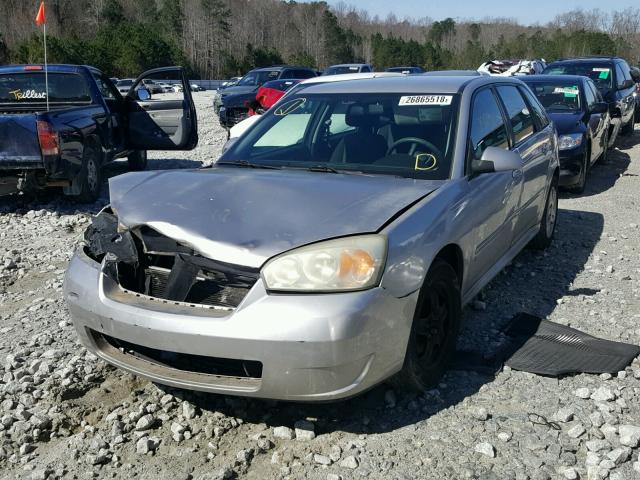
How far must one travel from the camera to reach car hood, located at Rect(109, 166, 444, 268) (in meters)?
2.91

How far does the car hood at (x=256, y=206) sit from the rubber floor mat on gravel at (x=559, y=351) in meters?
1.14

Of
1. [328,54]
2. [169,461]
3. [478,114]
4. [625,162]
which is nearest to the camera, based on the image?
[169,461]

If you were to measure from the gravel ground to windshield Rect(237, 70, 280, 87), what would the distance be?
1595 centimetres

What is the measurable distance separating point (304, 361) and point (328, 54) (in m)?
106

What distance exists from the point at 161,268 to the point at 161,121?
6.54 metres

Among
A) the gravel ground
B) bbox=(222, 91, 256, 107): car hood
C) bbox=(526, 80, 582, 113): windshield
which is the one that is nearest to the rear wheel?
bbox=(526, 80, 582, 113): windshield

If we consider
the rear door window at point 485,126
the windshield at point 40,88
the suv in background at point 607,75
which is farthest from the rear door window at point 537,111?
the suv in background at point 607,75

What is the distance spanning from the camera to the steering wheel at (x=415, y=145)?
12.6ft

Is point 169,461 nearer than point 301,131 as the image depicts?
Yes

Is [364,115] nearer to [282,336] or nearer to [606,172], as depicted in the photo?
[282,336]

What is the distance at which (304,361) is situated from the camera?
2.71 metres

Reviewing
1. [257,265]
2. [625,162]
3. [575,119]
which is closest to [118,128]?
[575,119]

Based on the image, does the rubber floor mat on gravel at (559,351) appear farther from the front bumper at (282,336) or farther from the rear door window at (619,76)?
the rear door window at (619,76)

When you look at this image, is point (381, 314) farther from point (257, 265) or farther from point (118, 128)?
point (118, 128)
